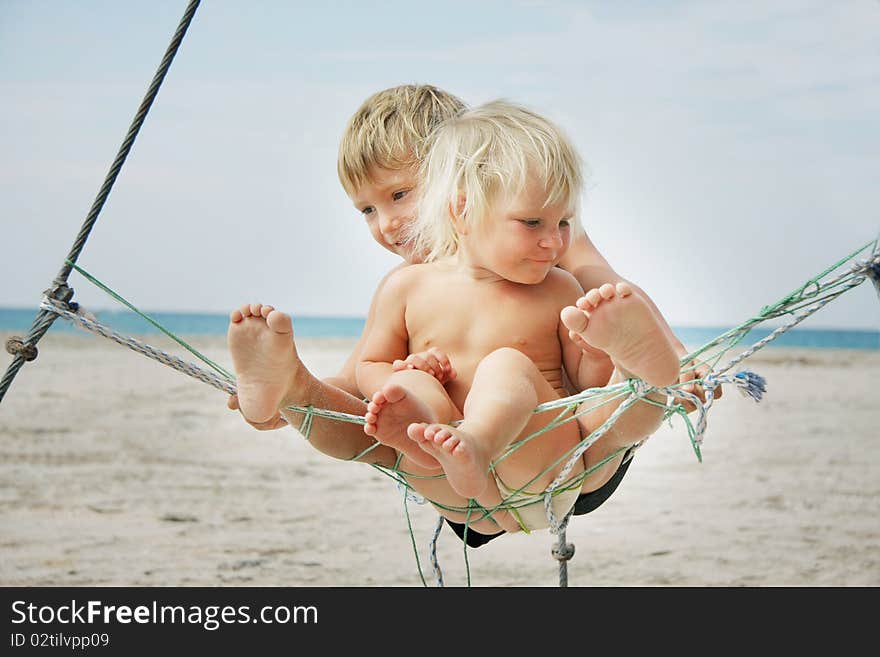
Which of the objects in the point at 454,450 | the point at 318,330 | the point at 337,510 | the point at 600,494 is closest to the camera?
the point at 454,450

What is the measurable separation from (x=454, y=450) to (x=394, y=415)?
0.30ft

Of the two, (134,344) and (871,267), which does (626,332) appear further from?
(134,344)

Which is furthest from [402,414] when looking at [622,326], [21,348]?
[21,348]

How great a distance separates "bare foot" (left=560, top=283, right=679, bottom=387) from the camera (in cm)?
102

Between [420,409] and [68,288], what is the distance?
0.53 metres

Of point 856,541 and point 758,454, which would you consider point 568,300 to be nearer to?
point 856,541

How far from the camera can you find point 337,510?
425 cm

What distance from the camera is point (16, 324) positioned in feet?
52.1

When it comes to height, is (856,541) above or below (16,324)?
below

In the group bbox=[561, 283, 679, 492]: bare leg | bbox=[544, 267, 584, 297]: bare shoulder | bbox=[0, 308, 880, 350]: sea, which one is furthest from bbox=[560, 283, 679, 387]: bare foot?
bbox=[0, 308, 880, 350]: sea

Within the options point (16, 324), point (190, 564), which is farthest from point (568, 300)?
point (16, 324)

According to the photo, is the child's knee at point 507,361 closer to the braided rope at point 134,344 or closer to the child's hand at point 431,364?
the child's hand at point 431,364

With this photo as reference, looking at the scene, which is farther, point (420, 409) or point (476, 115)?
point (476, 115)

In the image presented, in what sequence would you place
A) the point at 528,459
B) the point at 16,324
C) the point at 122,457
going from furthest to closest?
the point at 16,324
the point at 122,457
the point at 528,459
